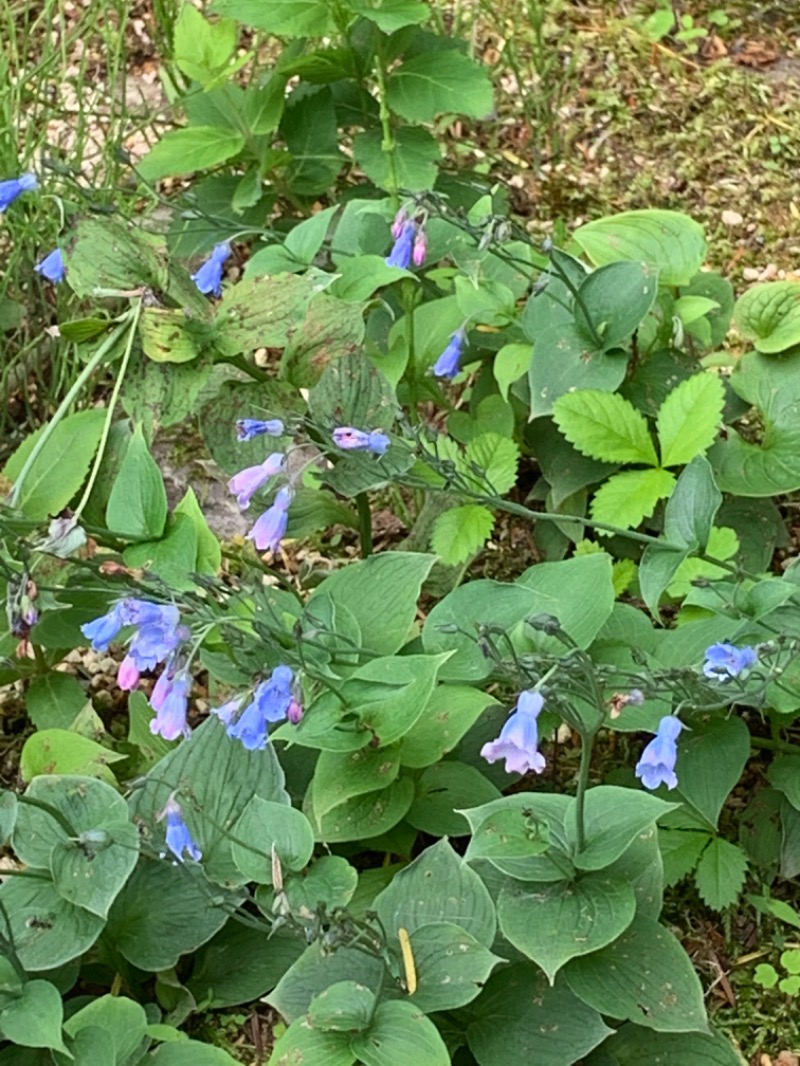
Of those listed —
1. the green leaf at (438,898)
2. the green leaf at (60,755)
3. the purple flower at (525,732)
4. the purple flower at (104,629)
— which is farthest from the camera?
the green leaf at (60,755)

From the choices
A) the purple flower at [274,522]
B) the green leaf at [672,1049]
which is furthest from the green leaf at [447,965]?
the purple flower at [274,522]

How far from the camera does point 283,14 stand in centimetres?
284

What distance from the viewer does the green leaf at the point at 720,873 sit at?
2186 mm

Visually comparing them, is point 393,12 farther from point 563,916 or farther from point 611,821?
point 563,916

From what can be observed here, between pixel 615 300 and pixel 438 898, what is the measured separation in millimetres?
1275

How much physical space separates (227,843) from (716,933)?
2.98 ft

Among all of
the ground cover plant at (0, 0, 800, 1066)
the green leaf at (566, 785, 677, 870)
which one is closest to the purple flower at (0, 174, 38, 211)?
the ground cover plant at (0, 0, 800, 1066)

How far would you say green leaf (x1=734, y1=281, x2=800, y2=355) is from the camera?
8.66 ft

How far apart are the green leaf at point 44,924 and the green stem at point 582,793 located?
810 millimetres

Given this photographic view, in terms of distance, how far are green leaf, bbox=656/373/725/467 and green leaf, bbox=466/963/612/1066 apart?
39.9 inches

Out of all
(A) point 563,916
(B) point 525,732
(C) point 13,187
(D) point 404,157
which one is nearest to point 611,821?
(A) point 563,916

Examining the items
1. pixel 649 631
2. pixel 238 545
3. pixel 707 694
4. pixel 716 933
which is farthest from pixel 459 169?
pixel 716 933

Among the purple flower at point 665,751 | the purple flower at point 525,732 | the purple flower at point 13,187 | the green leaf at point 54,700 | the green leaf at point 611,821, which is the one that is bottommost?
the green leaf at point 54,700

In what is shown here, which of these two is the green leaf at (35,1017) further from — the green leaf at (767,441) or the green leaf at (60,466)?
the green leaf at (767,441)
